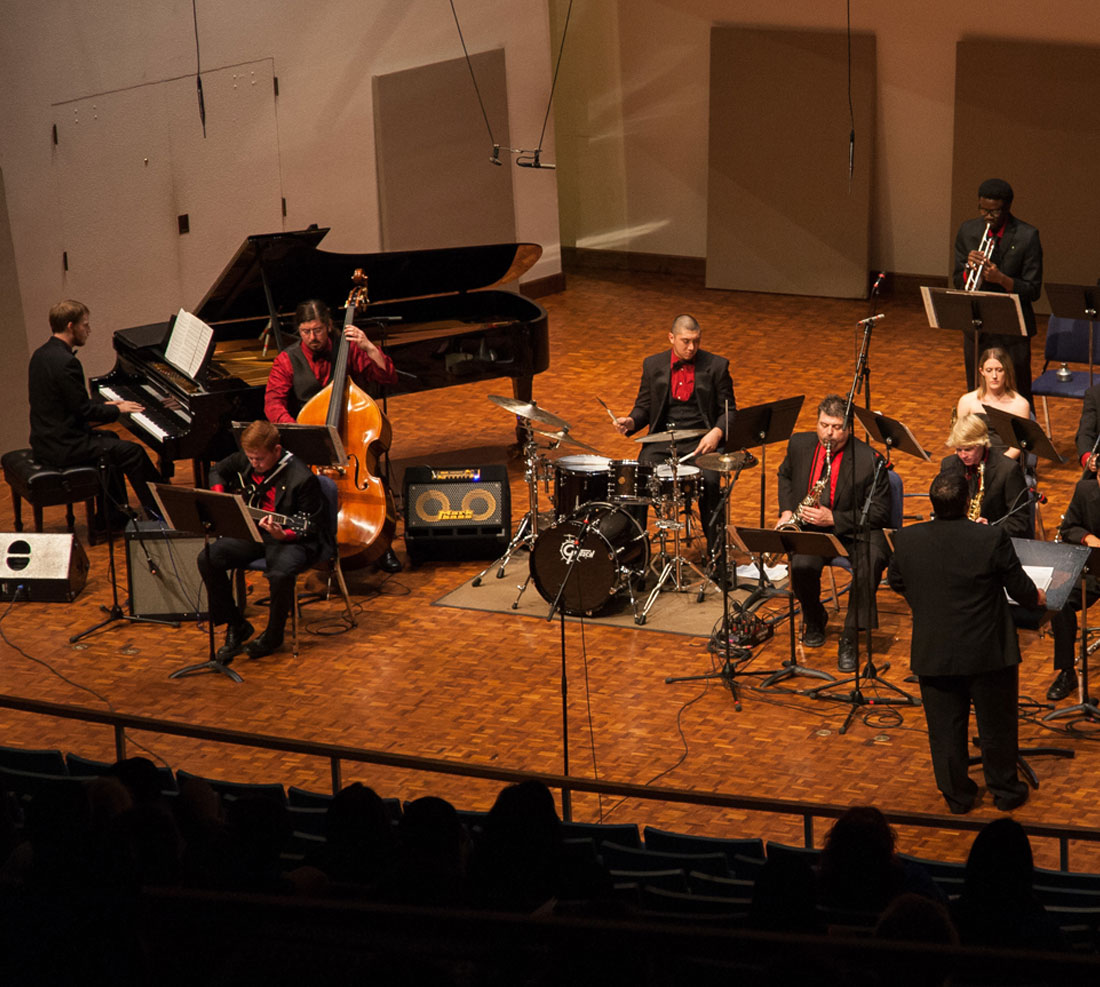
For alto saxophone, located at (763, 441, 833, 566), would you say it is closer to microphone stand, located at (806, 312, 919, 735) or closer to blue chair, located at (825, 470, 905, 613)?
microphone stand, located at (806, 312, 919, 735)

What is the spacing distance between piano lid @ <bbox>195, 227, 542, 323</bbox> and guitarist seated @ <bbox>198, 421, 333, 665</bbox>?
201 cm

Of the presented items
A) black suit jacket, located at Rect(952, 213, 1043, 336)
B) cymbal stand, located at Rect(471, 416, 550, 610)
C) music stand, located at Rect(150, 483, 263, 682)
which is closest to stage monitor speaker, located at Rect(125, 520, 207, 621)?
music stand, located at Rect(150, 483, 263, 682)

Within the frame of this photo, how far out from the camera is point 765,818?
20.1ft

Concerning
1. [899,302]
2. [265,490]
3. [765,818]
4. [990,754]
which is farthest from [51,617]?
[899,302]

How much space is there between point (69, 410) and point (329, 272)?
184 centimetres

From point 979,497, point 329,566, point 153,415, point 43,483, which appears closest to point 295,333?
point 153,415

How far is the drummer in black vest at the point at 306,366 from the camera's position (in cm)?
860

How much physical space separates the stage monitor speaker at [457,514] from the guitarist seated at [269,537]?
42.6 inches

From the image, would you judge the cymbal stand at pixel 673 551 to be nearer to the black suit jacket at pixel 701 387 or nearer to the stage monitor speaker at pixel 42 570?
the black suit jacket at pixel 701 387

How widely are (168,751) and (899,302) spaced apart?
8625 mm

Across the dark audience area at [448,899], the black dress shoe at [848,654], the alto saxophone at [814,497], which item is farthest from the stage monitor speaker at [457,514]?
the dark audience area at [448,899]

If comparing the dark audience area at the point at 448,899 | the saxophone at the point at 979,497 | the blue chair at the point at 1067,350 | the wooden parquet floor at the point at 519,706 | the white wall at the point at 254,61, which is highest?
the white wall at the point at 254,61

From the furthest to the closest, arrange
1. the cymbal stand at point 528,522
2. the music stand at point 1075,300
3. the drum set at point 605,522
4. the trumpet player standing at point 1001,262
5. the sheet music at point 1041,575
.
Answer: the trumpet player standing at point 1001,262 → the music stand at point 1075,300 → the cymbal stand at point 528,522 → the drum set at point 605,522 → the sheet music at point 1041,575

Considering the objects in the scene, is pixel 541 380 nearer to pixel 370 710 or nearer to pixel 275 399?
pixel 275 399
